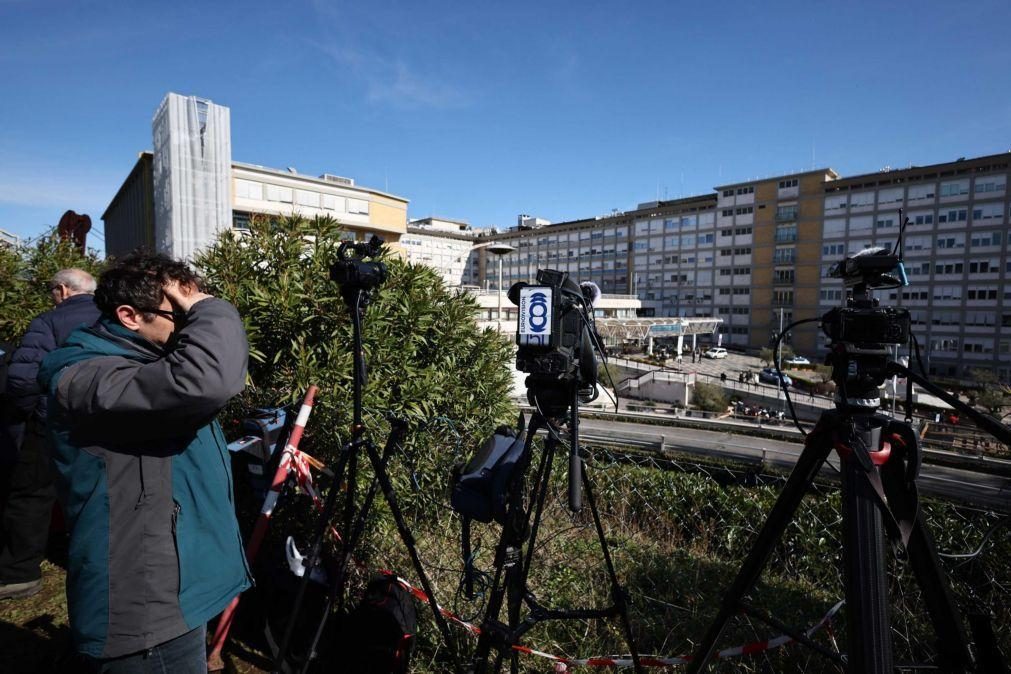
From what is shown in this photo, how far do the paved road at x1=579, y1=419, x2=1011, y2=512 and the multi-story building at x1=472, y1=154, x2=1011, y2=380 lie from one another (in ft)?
92.4

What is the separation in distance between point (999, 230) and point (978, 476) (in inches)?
1891

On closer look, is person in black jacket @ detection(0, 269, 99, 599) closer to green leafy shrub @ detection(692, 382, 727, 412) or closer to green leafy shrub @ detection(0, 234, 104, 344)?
green leafy shrub @ detection(0, 234, 104, 344)

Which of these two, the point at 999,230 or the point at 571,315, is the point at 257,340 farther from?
the point at 999,230

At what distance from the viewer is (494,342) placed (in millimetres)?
4320

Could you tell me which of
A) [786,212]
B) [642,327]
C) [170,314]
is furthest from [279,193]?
[786,212]

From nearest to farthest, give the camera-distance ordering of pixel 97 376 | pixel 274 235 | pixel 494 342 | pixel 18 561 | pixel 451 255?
1. pixel 97 376
2. pixel 18 561
3. pixel 274 235
4. pixel 494 342
5. pixel 451 255

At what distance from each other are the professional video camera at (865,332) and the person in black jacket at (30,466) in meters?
3.98

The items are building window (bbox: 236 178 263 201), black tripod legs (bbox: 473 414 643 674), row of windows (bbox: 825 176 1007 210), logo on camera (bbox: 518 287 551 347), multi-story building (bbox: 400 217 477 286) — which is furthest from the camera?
multi-story building (bbox: 400 217 477 286)

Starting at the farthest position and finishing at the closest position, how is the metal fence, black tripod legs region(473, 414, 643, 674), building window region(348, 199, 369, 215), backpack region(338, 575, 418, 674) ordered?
building window region(348, 199, 369, 215) < the metal fence < backpack region(338, 575, 418, 674) < black tripod legs region(473, 414, 643, 674)

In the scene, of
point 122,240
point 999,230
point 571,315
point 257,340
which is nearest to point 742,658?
point 571,315

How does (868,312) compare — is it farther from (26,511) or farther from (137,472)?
(26,511)

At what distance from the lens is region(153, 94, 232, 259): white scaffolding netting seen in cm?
1706

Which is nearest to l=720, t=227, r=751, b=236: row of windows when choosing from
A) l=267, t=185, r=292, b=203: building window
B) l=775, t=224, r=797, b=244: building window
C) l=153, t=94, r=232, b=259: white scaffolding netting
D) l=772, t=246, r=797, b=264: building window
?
l=775, t=224, r=797, b=244: building window

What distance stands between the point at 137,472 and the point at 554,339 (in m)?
1.38
